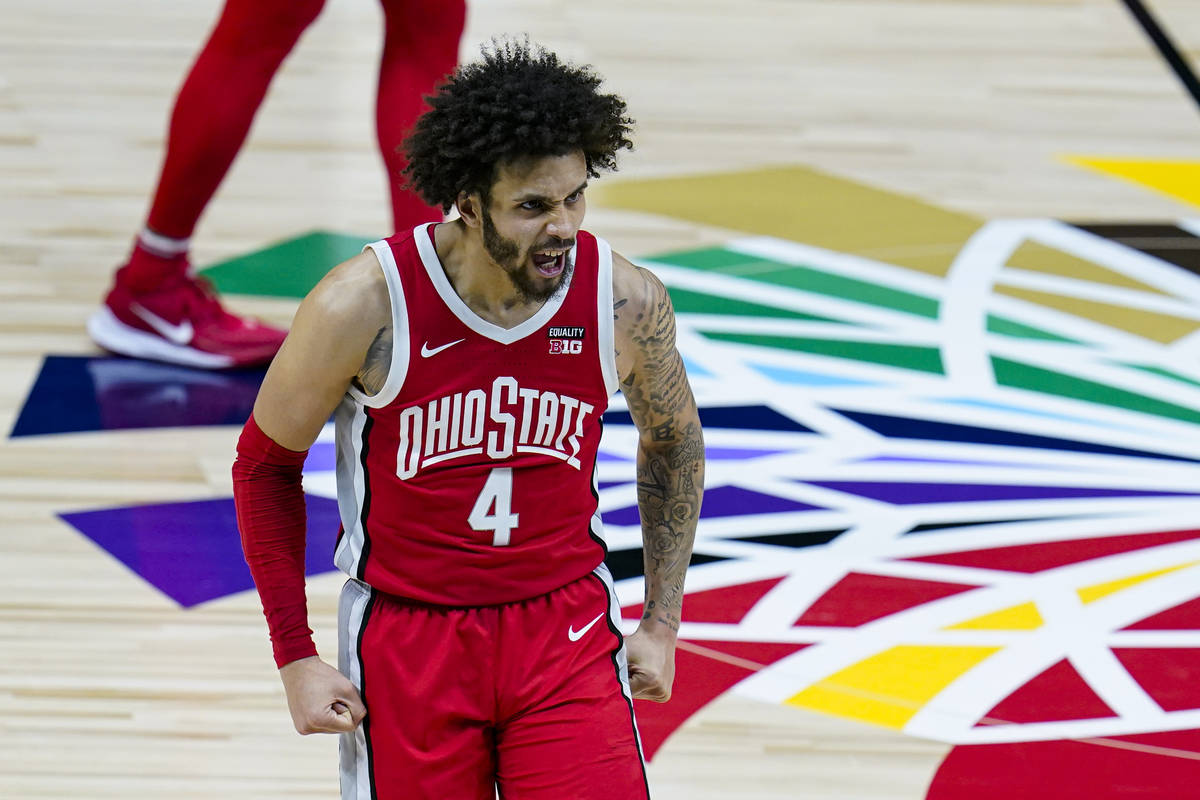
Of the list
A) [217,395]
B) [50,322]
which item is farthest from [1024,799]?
[50,322]

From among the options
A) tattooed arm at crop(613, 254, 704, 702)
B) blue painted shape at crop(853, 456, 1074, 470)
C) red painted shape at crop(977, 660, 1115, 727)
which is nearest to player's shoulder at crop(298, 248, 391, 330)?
tattooed arm at crop(613, 254, 704, 702)

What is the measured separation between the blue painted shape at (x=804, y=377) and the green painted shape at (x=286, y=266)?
1114 millimetres

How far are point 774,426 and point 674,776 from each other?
1237 mm

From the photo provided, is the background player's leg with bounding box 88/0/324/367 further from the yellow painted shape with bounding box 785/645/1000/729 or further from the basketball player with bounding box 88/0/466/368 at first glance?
the yellow painted shape with bounding box 785/645/1000/729

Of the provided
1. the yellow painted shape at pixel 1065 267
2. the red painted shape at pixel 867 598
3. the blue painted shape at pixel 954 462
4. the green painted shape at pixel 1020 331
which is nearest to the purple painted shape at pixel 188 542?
the red painted shape at pixel 867 598

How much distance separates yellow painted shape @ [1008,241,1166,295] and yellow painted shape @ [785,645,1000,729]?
1.76 m

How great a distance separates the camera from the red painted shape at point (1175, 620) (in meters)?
3.11

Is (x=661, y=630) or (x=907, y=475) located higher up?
(x=661, y=630)

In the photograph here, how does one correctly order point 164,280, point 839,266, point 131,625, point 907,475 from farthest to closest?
point 839,266 → point 164,280 → point 907,475 → point 131,625

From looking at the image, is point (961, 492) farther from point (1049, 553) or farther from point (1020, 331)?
point (1020, 331)

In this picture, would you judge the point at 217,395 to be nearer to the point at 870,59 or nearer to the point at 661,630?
the point at 661,630

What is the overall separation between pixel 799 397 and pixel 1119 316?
0.96m

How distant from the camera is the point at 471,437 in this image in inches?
73.9

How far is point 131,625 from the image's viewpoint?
3.01 m
